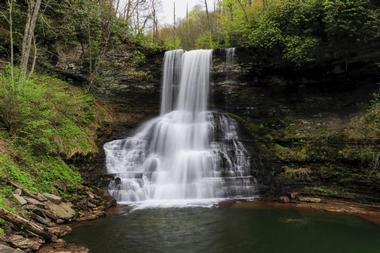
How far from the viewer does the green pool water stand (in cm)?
976

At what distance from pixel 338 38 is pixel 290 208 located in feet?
29.0

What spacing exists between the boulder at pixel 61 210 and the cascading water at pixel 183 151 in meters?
3.42

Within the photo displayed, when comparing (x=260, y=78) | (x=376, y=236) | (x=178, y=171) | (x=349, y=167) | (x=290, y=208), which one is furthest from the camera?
(x=260, y=78)

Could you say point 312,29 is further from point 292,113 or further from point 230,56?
point 230,56

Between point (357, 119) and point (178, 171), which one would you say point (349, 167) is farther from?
point (178, 171)

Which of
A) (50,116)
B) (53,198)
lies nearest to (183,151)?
(50,116)

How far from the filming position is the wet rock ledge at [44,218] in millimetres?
8797

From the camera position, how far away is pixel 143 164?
17.6 m

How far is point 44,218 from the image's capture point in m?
10.5

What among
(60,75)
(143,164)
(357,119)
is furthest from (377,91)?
(60,75)

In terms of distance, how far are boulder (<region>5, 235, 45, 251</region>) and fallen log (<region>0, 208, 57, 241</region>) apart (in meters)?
0.32

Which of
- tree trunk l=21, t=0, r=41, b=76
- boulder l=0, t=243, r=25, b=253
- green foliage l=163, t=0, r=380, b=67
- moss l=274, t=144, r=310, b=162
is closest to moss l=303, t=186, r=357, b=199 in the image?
moss l=274, t=144, r=310, b=162

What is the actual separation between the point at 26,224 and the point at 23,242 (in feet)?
2.11

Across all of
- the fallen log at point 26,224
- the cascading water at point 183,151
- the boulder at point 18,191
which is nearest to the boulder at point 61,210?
the boulder at point 18,191
